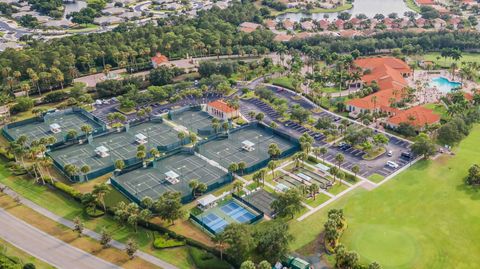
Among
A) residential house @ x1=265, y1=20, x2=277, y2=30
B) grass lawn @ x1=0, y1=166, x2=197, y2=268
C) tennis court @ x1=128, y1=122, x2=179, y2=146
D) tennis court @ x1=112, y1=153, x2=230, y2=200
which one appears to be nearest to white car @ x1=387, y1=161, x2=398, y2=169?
tennis court @ x1=112, y1=153, x2=230, y2=200

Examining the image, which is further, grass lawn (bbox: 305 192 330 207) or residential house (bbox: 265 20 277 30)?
residential house (bbox: 265 20 277 30)

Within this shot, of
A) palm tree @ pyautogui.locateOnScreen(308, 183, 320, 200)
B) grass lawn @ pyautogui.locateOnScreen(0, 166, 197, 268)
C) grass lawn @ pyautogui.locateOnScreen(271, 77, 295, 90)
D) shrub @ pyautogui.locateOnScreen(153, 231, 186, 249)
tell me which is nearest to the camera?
grass lawn @ pyautogui.locateOnScreen(0, 166, 197, 268)

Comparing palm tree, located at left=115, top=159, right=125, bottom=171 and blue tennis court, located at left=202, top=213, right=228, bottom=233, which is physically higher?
palm tree, located at left=115, top=159, right=125, bottom=171

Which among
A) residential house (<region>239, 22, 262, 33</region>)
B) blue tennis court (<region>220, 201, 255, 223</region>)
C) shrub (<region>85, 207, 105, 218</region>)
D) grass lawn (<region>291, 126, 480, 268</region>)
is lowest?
grass lawn (<region>291, 126, 480, 268</region>)

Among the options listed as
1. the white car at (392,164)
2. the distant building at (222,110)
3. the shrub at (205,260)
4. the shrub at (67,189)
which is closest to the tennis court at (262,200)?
the shrub at (205,260)

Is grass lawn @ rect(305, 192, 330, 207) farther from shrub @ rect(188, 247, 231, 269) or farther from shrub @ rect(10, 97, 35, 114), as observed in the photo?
shrub @ rect(10, 97, 35, 114)

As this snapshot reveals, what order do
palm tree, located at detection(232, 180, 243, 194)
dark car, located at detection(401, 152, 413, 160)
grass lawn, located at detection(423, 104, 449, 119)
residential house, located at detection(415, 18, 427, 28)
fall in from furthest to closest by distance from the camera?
residential house, located at detection(415, 18, 427, 28), grass lawn, located at detection(423, 104, 449, 119), dark car, located at detection(401, 152, 413, 160), palm tree, located at detection(232, 180, 243, 194)

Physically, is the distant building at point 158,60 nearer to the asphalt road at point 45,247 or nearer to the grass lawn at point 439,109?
the asphalt road at point 45,247
